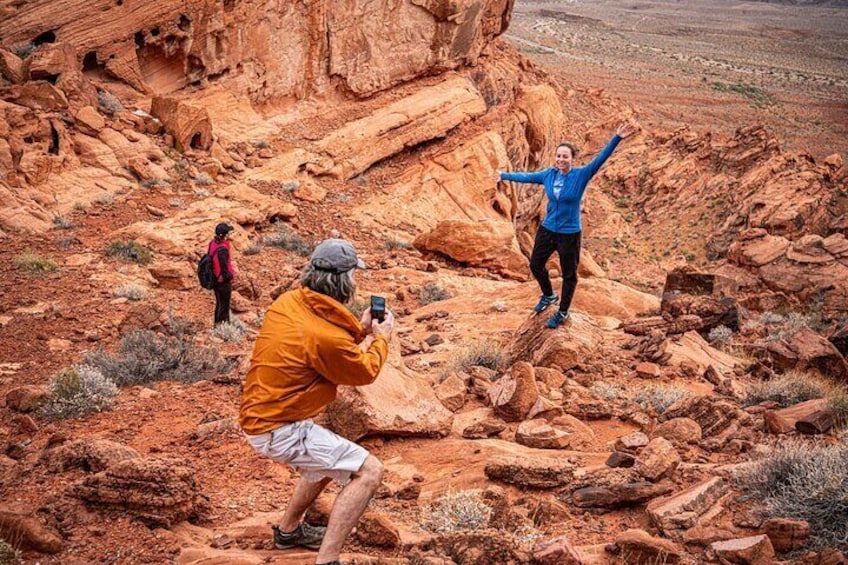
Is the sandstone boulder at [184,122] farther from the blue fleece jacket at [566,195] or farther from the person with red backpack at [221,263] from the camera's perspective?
the blue fleece jacket at [566,195]

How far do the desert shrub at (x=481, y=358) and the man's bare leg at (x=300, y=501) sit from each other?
3.85 m

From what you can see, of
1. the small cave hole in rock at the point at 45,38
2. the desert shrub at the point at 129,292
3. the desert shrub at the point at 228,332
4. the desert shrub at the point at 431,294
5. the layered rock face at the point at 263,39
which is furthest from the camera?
the layered rock face at the point at 263,39

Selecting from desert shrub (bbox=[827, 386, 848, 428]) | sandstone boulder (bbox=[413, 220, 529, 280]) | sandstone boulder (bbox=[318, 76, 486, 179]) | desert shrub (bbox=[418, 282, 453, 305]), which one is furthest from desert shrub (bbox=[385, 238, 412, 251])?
desert shrub (bbox=[827, 386, 848, 428])

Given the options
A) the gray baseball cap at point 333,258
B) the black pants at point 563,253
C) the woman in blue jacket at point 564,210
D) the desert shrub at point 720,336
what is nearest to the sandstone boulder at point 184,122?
the woman in blue jacket at point 564,210

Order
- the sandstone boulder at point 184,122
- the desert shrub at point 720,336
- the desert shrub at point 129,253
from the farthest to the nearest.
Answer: the sandstone boulder at point 184,122, the desert shrub at point 129,253, the desert shrub at point 720,336

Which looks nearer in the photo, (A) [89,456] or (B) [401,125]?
(A) [89,456]

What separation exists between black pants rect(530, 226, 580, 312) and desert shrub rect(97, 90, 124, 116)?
11567mm

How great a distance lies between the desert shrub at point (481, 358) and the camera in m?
7.82

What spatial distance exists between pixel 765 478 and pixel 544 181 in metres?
4.01

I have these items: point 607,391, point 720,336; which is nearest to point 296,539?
point 607,391

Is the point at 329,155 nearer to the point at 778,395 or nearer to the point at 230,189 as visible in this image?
the point at 230,189

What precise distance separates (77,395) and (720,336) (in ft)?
25.3

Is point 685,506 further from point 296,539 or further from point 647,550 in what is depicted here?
point 296,539

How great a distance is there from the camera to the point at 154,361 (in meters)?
7.70
